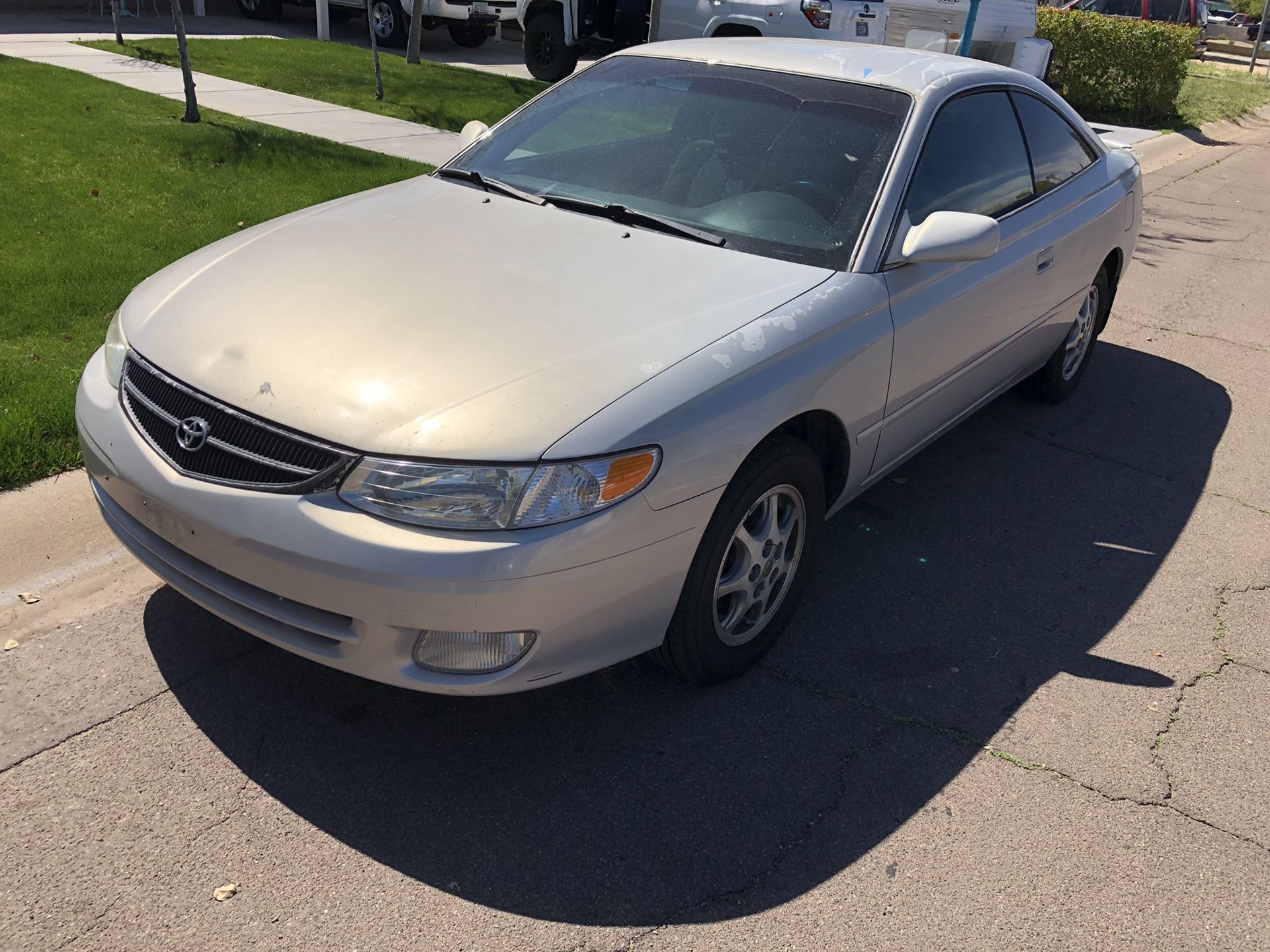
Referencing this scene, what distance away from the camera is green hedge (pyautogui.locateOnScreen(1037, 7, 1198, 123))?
53.2ft

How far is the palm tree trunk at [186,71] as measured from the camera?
8773 millimetres

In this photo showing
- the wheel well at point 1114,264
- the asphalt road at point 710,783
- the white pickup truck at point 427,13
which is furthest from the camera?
the white pickup truck at point 427,13

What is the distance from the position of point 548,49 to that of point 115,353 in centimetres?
1273

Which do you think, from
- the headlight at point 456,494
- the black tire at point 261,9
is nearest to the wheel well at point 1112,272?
the headlight at point 456,494

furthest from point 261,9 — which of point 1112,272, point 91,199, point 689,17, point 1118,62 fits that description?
Answer: point 1112,272

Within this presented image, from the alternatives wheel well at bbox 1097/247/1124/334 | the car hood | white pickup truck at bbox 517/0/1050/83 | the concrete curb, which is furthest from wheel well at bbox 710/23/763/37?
the car hood

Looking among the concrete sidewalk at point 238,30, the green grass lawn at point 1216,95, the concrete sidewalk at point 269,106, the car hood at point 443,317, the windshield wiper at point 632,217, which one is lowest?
the green grass lawn at point 1216,95

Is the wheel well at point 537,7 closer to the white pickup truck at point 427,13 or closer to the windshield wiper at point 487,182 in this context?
the white pickup truck at point 427,13

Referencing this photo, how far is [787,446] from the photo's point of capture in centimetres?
327

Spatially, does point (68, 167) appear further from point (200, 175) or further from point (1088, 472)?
point (1088, 472)

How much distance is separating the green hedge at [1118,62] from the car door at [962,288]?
13.5 meters

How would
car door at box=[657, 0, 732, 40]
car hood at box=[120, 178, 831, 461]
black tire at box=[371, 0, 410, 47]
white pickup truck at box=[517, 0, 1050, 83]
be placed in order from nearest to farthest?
car hood at box=[120, 178, 831, 461] < white pickup truck at box=[517, 0, 1050, 83] < car door at box=[657, 0, 732, 40] < black tire at box=[371, 0, 410, 47]

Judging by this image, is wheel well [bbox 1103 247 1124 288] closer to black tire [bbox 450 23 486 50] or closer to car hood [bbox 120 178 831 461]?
car hood [bbox 120 178 831 461]

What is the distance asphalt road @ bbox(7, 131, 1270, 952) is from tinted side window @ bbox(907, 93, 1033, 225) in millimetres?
1318
